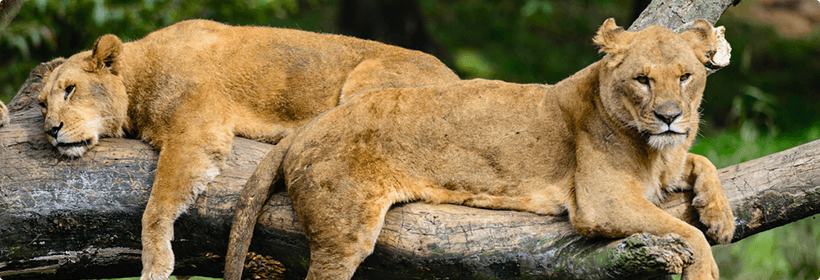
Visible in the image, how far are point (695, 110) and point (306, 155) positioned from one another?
254 centimetres

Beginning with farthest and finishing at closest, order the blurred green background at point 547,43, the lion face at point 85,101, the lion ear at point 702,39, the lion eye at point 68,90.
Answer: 1. the blurred green background at point 547,43
2. the lion eye at point 68,90
3. the lion face at point 85,101
4. the lion ear at point 702,39

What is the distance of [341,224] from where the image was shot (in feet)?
13.9

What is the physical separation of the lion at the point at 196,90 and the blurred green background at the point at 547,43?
2.38 metres

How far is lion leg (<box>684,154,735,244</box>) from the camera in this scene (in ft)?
13.4

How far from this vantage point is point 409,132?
453 cm

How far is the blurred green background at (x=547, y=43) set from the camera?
8.67m

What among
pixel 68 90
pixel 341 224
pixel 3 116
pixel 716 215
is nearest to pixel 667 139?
pixel 716 215

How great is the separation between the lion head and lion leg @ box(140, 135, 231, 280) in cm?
308

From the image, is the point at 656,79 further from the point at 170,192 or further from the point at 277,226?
the point at 170,192

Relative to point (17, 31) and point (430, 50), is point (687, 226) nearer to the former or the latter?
point (17, 31)

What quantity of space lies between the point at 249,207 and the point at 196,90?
62.9 inches

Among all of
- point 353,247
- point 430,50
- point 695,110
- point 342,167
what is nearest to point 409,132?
point 342,167

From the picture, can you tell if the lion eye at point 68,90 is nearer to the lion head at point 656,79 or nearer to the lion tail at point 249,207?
the lion tail at point 249,207

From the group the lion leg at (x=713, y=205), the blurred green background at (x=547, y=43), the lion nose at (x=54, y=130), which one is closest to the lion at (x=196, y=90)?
the lion nose at (x=54, y=130)
